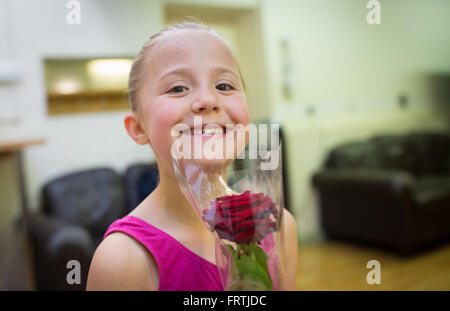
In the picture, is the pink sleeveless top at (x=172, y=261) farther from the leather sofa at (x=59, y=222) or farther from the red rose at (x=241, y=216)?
the leather sofa at (x=59, y=222)

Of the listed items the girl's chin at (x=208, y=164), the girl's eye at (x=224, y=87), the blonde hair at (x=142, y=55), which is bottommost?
the girl's chin at (x=208, y=164)

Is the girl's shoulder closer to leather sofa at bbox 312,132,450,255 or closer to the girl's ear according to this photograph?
the girl's ear

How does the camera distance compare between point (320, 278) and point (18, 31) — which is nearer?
point (320, 278)

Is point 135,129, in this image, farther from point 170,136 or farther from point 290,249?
point 290,249

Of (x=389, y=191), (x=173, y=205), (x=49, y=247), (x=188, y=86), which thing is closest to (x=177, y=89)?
(x=188, y=86)

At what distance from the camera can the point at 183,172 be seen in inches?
14.5

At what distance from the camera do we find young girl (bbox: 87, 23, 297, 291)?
0.38 m

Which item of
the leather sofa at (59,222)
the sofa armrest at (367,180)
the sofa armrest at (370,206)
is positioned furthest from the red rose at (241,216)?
the sofa armrest at (367,180)

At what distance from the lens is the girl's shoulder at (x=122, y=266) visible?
371mm

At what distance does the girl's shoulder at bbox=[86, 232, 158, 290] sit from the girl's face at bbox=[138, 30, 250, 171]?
9 centimetres

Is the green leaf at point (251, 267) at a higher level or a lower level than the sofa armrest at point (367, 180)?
higher

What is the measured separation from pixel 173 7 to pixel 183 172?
294mm
